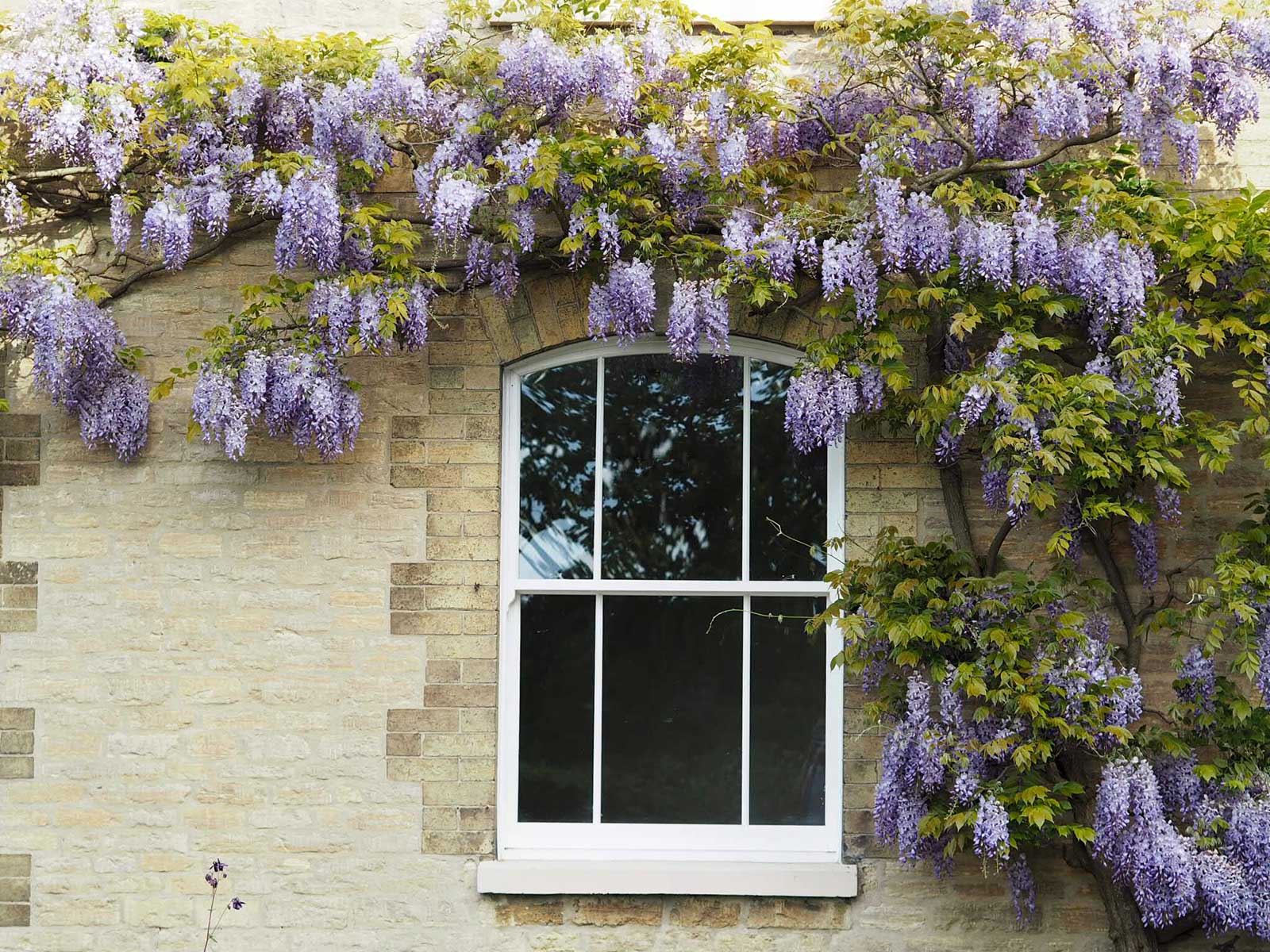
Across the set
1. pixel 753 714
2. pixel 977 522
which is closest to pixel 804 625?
pixel 753 714

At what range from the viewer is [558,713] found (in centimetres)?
452

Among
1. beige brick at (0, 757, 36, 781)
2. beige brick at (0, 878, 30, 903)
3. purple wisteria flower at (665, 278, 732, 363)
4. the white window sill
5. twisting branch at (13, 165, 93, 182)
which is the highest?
twisting branch at (13, 165, 93, 182)

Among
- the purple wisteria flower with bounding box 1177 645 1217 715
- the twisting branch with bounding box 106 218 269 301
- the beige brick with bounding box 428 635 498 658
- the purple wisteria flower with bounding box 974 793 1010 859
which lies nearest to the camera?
the purple wisteria flower with bounding box 974 793 1010 859

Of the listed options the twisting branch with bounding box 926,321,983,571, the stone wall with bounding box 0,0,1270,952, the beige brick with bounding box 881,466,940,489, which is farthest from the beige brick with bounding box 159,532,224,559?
the twisting branch with bounding box 926,321,983,571

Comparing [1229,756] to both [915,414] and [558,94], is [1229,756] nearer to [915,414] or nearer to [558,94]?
[915,414]

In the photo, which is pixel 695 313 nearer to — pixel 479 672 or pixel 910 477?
pixel 910 477

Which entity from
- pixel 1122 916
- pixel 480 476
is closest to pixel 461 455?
pixel 480 476

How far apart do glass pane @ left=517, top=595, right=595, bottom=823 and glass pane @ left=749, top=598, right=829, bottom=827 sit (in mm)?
562

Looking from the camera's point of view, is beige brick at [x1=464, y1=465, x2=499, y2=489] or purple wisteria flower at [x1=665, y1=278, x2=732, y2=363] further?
beige brick at [x1=464, y1=465, x2=499, y2=489]

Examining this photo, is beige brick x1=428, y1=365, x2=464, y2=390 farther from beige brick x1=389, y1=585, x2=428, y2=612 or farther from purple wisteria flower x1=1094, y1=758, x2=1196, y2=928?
purple wisteria flower x1=1094, y1=758, x2=1196, y2=928

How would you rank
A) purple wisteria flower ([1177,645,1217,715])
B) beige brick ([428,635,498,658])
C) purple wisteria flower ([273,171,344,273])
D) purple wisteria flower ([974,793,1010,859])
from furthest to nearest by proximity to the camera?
beige brick ([428,635,498,658])
purple wisteria flower ([273,171,344,273])
purple wisteria flower ([1177,645,1217,715])
purple wisteria flower ([974,793,1010,859])

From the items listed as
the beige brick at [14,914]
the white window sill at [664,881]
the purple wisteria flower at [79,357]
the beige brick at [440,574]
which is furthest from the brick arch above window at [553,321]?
the beige brick at [14,914]

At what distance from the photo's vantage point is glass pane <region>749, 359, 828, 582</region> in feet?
14.9

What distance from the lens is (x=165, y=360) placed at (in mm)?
4547
